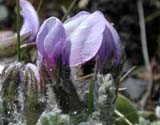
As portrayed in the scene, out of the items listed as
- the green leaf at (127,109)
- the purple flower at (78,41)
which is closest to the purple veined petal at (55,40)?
the purple flower at (78,41)

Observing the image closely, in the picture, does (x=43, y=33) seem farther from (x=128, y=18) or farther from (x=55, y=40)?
(x=128, y=18)

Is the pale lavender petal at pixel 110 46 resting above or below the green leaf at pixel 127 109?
above

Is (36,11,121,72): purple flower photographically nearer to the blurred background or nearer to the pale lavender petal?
the pale lavender petal

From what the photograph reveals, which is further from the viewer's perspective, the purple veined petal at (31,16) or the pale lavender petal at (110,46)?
the purple veined petal at (31,16)

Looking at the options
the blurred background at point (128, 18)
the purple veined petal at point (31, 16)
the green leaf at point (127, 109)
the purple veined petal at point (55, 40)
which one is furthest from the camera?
the blurred background at point (128, 18)

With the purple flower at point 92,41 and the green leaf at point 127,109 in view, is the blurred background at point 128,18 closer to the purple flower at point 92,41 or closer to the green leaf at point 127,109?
the green leaf at point 127,109

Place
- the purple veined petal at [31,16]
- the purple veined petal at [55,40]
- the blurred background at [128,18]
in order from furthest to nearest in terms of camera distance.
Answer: the blurred background at [128,18] < the purple veined petal at [31,16] < the purple veined petal at [55,40]

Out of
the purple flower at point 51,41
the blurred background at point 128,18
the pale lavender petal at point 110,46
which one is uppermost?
the purple flower at point 51,41

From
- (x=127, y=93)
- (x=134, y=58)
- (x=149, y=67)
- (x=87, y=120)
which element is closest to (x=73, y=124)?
(x=87, y=120)

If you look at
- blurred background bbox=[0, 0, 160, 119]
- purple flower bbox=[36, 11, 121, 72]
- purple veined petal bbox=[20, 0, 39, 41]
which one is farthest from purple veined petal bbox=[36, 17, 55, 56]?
blurred background bbox=[0, 0, 160, 119]
